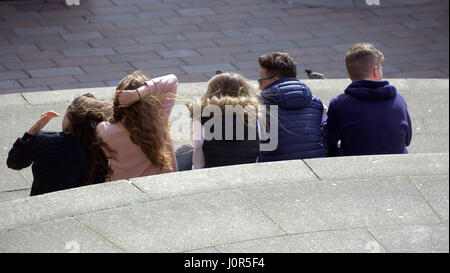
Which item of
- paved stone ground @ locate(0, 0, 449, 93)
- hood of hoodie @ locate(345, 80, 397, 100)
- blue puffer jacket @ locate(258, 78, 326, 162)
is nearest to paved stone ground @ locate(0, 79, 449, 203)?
paved stone ground @ locate(0, 0, 449, 93)

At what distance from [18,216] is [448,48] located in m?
6.17

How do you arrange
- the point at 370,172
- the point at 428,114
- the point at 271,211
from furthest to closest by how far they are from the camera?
the point at 428,114 → the point at 370,172 → the point at 271,211

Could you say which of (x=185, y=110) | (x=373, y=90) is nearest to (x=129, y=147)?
(x=373, y=90)

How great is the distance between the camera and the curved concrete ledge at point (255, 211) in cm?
371

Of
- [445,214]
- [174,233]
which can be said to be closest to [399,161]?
[445,214]

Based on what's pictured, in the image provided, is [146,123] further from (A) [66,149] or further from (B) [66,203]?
(B) [66,203]

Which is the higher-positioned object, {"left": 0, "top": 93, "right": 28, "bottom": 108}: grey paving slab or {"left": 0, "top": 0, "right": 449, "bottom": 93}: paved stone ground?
{"left": 0, "top": 93, "right": 28, "bottom": 108}: grey paving slab

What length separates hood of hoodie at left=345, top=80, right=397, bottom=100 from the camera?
440cm

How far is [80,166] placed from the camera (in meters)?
4.21

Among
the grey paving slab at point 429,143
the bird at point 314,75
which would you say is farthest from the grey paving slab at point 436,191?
the bird at point 314,75

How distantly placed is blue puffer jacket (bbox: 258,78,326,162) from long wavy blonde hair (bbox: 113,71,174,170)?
2.20ft

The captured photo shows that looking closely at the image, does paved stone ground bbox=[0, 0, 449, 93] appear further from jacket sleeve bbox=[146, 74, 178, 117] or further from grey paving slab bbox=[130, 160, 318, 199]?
grey paving slab bbox=[130, 160, 318, 199]

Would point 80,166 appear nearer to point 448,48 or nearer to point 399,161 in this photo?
point 399,161

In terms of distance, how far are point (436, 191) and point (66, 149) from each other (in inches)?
84.6
